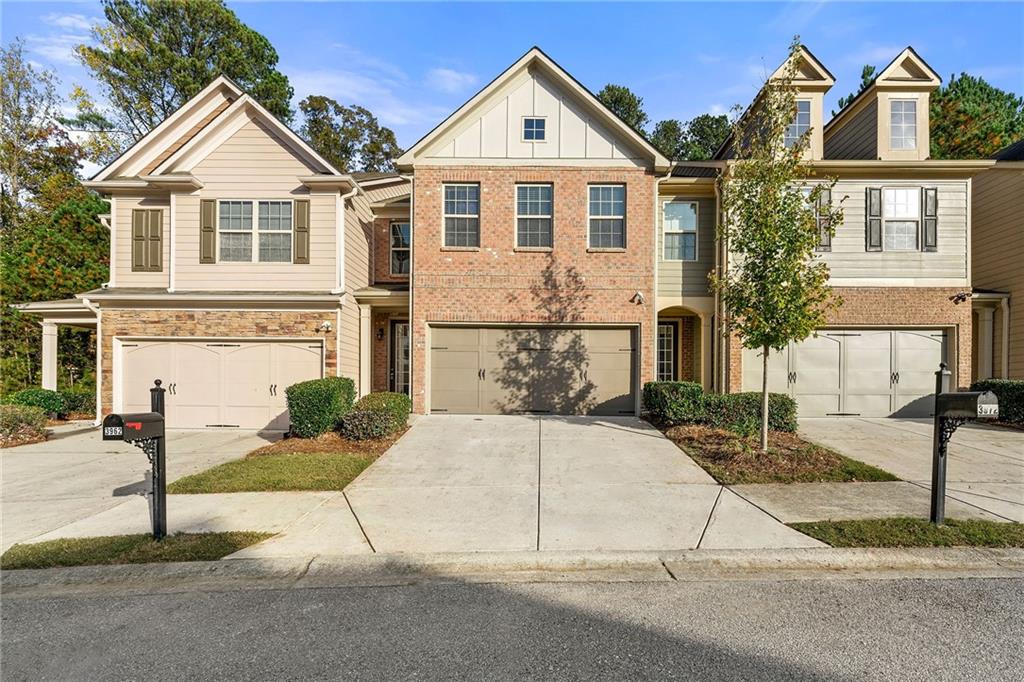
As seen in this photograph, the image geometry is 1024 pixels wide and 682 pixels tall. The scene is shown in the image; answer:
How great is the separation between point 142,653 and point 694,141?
43851 millimetres

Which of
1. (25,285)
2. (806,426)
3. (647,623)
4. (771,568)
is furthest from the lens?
(25,285)

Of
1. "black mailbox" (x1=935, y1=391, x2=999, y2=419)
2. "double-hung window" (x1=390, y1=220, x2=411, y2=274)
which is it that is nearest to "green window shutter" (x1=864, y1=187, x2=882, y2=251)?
"black mailbox" (x1=935, y1=391, x2=999, y2=419)

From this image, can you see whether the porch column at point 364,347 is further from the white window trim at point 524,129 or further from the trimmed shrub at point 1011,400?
the trimmed shrub at point 1011,400

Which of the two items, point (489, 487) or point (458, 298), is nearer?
point (489, 487)

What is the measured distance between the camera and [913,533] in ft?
17.3

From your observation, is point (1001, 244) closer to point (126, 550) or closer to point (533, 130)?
point (533, 130)

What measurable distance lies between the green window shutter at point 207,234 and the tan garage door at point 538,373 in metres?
6.43

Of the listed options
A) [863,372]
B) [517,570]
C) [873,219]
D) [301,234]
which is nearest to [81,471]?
[301,234]

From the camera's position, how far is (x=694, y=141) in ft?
130

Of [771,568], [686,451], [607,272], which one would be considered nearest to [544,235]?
[607,272]

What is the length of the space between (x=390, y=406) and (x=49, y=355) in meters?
11.8

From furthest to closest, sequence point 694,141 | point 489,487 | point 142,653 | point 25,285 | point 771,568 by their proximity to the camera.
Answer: point 694,141, point 25,285, point 489,487, point 771,568, point 142,653

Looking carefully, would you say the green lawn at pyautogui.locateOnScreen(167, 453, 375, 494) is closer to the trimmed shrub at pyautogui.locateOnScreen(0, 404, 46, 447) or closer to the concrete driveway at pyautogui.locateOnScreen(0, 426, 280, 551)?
the concrete driveway at pyautogui.locateOnScreen(0, 426, 280, 551)

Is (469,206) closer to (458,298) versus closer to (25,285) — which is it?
(458,298)
